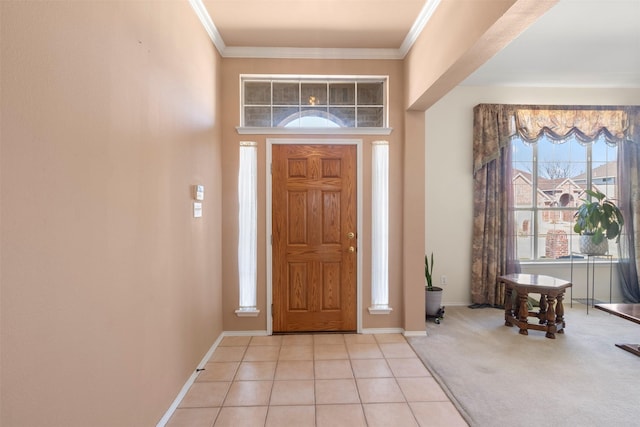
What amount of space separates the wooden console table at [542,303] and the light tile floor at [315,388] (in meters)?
1.37

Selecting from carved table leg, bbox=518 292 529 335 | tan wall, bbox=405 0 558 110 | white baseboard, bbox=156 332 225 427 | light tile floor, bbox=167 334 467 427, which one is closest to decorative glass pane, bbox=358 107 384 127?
tan wall, bbox=405 0 558 110

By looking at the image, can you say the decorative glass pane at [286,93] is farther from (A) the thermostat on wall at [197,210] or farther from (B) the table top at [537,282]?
(B) the table top at [537,282]

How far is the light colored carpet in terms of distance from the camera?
2.09 m

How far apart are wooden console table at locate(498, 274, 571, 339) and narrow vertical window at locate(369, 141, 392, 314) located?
4.68ft

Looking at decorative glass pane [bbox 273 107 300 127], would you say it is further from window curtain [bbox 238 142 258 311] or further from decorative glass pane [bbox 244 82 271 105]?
window curtain [bbox 238 142 258 311]

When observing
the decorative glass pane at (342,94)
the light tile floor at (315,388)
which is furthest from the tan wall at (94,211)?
the decorative glass pane at (342,94)

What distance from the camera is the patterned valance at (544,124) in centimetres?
420

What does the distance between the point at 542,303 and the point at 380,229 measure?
1.95 m

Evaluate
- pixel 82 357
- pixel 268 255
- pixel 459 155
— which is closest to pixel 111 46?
pixel 82 357

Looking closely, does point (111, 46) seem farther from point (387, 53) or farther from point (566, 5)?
point (566, 5)

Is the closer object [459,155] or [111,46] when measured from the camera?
[111,46]

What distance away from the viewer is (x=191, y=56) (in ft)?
8.13

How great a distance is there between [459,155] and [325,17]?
2.62 meters

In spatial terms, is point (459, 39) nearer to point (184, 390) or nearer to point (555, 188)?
point (184, 390)
